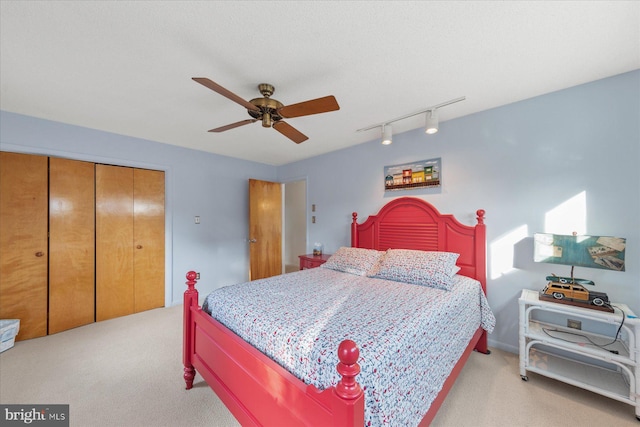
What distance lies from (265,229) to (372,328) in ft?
11.3

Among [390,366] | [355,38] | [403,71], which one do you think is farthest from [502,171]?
[390,366]

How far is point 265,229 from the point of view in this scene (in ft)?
14.8

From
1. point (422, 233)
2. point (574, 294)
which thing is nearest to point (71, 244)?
point (422, 233)

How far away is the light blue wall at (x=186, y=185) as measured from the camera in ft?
8.95

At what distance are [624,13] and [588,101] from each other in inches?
35.6

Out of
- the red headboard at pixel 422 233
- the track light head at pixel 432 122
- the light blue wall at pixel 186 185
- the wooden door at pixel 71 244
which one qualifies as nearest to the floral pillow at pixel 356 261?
the red headboard at pixel 422 233

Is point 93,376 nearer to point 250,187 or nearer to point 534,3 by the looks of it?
point 250,187

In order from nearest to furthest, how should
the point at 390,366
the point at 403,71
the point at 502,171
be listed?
the point at 390,366 < the point at 403,71 < the point at 502,171

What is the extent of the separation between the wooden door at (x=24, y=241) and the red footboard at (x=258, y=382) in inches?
85.2

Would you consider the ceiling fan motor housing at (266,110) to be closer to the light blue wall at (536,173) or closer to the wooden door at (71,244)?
the light blue wall at (536,173)

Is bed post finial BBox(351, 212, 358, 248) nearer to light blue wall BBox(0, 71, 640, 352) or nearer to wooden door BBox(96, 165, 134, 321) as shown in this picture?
light blue wall BBox(0, 71, 640, 352)

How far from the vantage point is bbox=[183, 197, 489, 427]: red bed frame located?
876 mm

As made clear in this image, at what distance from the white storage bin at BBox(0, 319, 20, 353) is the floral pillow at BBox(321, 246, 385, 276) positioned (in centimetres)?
323

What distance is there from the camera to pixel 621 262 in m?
1.68
